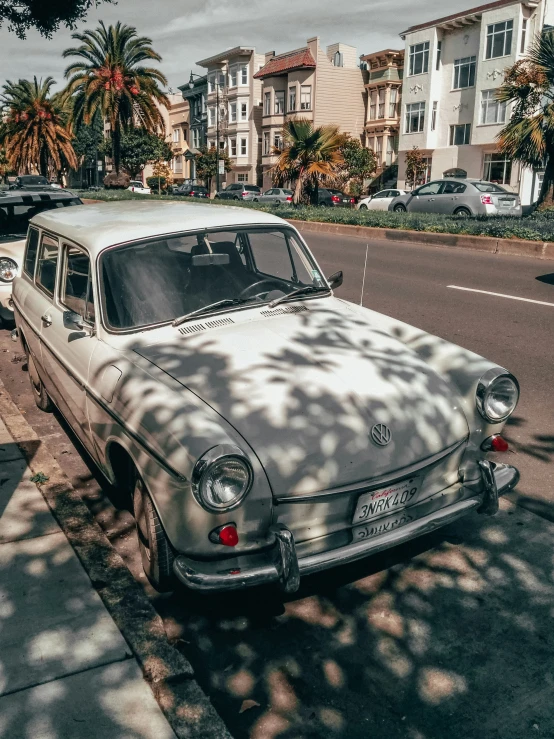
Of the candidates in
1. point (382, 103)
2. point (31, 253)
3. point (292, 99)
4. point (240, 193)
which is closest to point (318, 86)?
point (292, 99)

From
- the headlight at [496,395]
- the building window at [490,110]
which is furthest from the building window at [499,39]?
the headlight at [496,395]

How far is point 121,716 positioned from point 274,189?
44.1m

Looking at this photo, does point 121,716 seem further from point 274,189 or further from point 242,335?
point 274,189

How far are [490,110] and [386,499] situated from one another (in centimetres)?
4557

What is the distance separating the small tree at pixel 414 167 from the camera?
157 ft

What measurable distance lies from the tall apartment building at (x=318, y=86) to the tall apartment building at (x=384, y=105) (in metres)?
1.98

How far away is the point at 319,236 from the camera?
21281 millimetres

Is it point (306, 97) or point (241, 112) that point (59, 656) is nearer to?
point (306, 97)

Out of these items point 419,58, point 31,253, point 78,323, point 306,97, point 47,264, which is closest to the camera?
point 78,323

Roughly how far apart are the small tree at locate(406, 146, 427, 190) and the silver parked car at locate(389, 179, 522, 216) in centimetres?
2363

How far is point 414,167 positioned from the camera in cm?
4809

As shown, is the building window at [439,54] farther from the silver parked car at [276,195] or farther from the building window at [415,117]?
the silver parked car at [276,195]

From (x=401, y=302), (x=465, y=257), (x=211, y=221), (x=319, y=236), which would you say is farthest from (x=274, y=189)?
(x=211, y=221)

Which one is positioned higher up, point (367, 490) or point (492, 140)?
point (492, 140)
